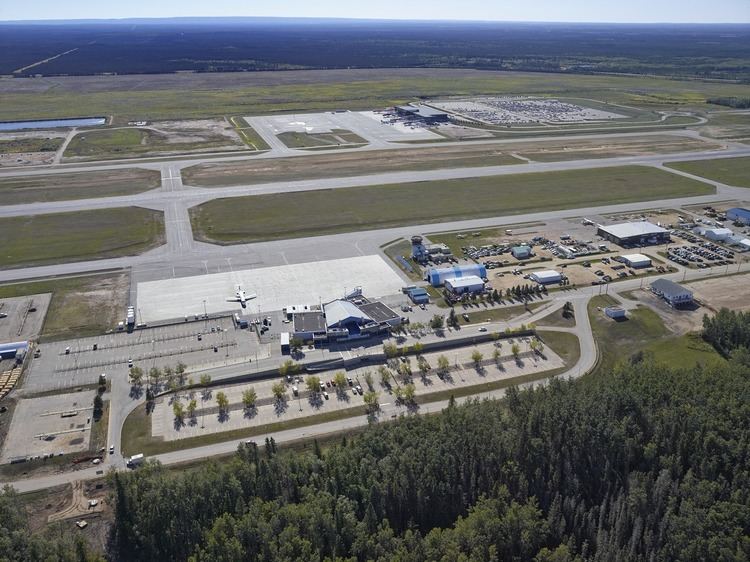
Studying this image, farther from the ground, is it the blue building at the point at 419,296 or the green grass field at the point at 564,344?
the blue building at the point at 419,296

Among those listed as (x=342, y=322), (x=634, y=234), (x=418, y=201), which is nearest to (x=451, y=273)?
(x=342, y=322)

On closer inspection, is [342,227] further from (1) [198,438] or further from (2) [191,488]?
(2) [191,488]

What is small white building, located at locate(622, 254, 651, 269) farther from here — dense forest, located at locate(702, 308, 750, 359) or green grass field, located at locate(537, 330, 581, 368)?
green grass field, located at locate(537, 330, 581, 368)

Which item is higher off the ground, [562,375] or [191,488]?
[191,488]

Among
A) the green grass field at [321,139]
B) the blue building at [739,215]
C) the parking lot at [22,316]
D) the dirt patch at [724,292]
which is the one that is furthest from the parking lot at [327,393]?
the green grass field at [321,139]

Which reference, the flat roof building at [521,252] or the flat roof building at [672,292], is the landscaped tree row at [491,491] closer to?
the flat roof building at [672,292]

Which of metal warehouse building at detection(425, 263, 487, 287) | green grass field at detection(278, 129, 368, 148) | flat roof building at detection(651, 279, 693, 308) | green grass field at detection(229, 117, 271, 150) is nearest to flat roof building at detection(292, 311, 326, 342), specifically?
metal warehouse building at detection(425, 263, 487, 287)

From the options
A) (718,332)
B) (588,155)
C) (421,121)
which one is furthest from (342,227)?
(421,121)

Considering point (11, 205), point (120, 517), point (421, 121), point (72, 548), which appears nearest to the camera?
point (72, 548)
